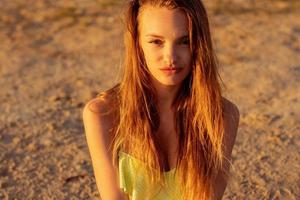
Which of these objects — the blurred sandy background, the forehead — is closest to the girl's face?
the forehead

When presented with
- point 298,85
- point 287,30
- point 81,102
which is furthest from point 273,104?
point 287,30

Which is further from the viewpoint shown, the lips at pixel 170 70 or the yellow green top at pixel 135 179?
the yellow green top at pixel 135 179

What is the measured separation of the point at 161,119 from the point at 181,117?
0.26 feet

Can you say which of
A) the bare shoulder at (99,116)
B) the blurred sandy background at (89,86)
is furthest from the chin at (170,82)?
the blurred sandy background at (89,86)

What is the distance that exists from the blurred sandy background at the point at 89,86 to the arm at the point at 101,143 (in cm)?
83

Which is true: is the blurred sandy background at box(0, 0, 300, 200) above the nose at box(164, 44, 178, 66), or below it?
below

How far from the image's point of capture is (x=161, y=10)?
2273 millimetres

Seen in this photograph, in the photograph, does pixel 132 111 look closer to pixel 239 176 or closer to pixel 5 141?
pixel 239 176

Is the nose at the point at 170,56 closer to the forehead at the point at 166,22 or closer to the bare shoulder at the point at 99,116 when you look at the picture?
the forehead at the point at 166,22

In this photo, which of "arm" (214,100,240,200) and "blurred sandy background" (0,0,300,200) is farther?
"blurred sandy background" (0,0,300,200)

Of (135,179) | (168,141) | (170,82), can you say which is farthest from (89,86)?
(170,82)

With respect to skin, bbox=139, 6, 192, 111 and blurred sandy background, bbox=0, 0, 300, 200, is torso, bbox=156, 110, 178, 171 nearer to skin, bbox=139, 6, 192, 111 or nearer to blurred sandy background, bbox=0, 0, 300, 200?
skin, bbox=139, 6, 192, 111

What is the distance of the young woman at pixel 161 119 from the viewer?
2.29m

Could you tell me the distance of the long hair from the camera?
236 cm
